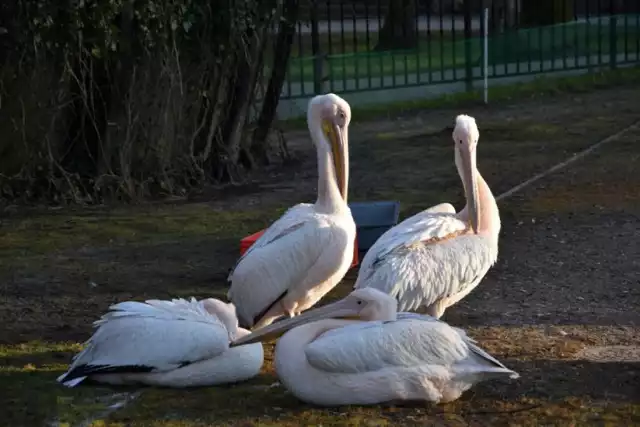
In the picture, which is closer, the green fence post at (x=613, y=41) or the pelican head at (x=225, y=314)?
the pelican head at (x=225, y=314)

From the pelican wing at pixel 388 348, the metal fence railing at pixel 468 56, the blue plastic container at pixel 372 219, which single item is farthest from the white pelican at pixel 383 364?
the metal fence railing at pixel 468 56

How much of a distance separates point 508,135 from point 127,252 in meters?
5.14

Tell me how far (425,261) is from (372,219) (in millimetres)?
1792

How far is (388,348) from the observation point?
437cm

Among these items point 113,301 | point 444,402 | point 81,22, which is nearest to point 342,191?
point 113,301

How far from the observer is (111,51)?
29.0ft

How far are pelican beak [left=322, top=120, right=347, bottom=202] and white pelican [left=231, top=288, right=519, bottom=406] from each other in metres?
1.61

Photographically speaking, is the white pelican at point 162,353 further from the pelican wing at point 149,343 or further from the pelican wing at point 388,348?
the pelican wing at point 388,348

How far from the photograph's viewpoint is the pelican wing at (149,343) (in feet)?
15.3

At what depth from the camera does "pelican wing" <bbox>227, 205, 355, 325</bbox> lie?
537cm

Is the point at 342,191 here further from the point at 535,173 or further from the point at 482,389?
the point at 535,173

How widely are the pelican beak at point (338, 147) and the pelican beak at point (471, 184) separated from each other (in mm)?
575

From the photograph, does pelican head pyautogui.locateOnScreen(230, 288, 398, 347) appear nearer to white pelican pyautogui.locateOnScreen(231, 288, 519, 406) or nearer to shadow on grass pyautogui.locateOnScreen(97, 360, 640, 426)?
white pelican pyautogui.locateOnScreen(231, 288, 519, 406)

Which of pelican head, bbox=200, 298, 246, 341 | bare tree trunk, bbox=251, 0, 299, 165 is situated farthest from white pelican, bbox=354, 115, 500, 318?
bare tree trunk, bbox=251, 0, 299, 165
